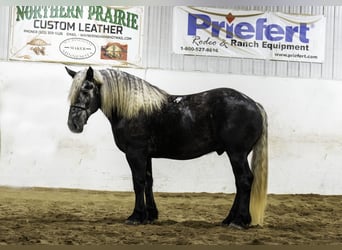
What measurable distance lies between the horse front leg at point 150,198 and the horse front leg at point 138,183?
0.04m

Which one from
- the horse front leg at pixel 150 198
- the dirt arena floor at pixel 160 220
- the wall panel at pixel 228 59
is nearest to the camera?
the dirt arena floor at pixel 160 220

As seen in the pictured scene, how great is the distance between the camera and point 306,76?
351 centimetres

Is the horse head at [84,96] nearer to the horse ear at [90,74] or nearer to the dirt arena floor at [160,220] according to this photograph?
the horse ear at [90,74]

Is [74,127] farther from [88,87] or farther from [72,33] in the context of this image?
[72,33]

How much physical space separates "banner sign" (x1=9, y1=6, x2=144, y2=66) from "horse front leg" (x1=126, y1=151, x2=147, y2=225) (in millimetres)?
758

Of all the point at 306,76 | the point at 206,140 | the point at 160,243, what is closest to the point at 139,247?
the point at 160,243

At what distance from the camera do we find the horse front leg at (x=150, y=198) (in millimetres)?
3312

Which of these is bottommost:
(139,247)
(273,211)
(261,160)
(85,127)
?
(139,247)

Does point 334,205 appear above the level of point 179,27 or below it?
below

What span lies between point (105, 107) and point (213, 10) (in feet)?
3.80

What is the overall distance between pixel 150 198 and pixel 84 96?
3.01ft

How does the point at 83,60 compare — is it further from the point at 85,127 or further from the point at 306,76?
the point at 306,76

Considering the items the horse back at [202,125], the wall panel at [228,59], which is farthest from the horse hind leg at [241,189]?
the wall panel at [228,59]

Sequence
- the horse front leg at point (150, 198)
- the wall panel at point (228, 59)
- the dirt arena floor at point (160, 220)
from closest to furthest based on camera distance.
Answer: the dirt arena floor at point (160, 220)
the horse front leg at point (150, 198)
the wall panel at point (228, 59)
